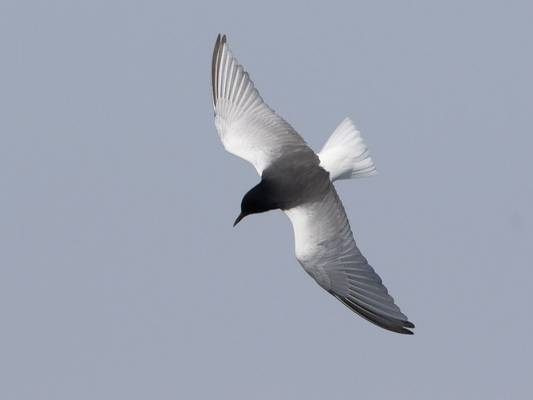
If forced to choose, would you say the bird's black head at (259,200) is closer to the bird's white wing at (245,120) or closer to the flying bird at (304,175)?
the flying bird at (304,175)

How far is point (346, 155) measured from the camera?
1700 centimetres

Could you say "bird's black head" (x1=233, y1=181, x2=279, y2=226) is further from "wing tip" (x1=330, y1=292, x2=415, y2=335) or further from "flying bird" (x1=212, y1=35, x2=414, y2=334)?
"wing tip" (x1=330, y1=292, x2=415, y2=335)

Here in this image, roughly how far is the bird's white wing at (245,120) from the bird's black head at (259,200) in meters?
0.42

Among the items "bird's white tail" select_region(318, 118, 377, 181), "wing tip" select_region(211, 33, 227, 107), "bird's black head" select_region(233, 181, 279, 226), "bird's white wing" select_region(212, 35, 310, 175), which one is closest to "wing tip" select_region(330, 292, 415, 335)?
"bird's black head" select_region(233, 181, 279, 226)

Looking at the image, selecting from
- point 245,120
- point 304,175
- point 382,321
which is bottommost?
point 382,321

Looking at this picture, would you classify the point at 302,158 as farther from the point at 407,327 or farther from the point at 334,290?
the point at 407,327

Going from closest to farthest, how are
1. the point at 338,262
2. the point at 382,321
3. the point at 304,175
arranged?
the point at 382,321 < the point at 338,262 < the point at 304,175

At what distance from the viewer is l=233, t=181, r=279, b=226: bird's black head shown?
54.9 ft

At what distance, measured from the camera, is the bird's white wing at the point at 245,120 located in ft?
56.2

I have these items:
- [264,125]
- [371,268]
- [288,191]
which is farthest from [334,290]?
[264,125]

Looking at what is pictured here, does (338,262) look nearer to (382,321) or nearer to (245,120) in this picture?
(382,321)

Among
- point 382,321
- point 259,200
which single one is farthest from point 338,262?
point 259,200

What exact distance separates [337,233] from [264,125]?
2338 mm

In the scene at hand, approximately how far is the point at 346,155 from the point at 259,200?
57.6 inches
